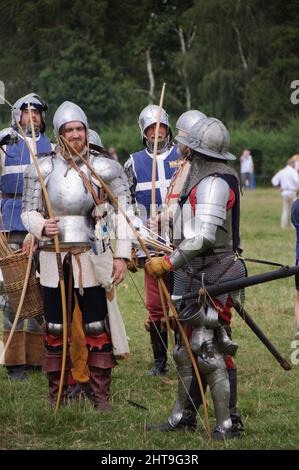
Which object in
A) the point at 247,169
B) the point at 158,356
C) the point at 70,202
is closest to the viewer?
the point at 70,202

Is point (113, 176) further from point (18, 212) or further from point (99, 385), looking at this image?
point (18, 212)

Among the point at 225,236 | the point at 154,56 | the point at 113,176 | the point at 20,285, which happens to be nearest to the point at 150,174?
the point at 113,176

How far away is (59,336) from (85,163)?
44.9 inches

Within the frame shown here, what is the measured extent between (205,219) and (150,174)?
2167 mm

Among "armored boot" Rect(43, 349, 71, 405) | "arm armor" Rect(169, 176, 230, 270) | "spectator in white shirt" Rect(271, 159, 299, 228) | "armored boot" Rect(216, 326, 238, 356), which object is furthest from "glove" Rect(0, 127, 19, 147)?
"spectator in white shirt" Rect(271, 159, 299, 228)

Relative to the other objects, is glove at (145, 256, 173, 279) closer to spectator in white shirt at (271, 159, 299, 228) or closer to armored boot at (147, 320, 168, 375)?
armored boot at (147, 320, 168, 375)

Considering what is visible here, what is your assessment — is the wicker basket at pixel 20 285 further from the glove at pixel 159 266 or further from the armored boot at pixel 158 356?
the glove at pixel 159 266

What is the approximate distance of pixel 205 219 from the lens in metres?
5.34

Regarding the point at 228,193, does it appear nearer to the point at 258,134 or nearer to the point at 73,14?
the point at 258,134

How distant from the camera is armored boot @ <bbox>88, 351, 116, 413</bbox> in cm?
630

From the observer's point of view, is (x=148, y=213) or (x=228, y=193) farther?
(x=148, y=213)

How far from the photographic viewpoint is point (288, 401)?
657 centimetres

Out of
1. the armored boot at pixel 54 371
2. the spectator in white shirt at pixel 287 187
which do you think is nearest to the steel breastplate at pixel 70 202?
the armored boot at pixel 54 371
